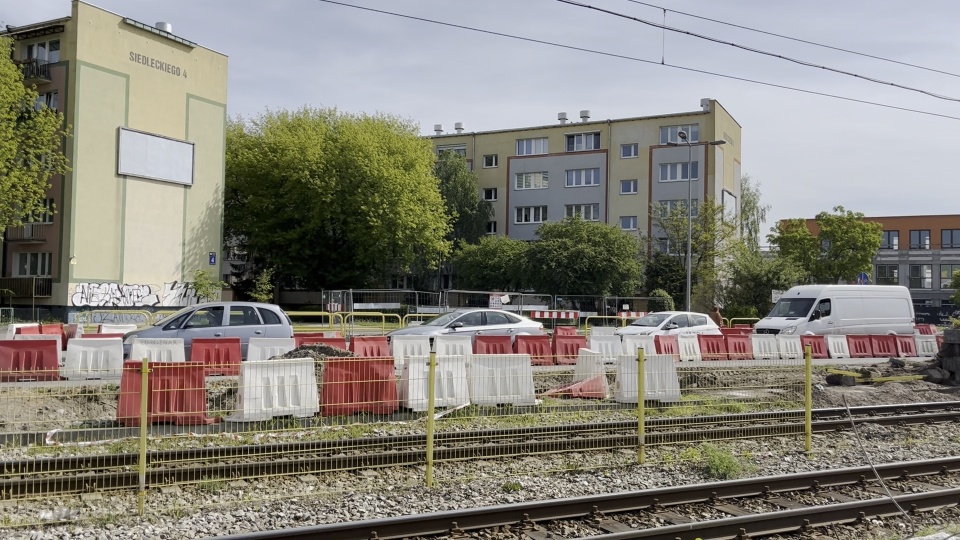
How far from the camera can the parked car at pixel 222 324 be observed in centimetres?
1684

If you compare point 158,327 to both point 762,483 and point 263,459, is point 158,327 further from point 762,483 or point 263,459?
point 762,483

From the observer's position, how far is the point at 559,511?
7.70 meters

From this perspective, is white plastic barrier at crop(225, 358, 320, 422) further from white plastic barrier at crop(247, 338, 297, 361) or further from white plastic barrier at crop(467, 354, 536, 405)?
white plastic barrier at crop(247, 338, 297, 361)

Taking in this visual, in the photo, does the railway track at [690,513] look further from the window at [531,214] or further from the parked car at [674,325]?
the window at [531,214]

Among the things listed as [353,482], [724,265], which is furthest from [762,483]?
[724,265]

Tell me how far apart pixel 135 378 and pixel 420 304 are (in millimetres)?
23029

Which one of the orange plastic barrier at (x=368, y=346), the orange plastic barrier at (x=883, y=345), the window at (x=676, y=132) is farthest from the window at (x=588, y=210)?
the orange plastic barrier at (x=368, y=346)

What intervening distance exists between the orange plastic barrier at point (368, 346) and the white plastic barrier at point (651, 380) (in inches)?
275

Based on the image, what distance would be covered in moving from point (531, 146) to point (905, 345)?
1516 inches

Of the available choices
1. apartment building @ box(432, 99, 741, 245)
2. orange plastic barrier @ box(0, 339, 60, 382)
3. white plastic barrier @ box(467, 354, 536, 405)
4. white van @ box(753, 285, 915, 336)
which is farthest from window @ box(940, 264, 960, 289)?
orange plastic barrier @ box(0, 339, 60, 382)

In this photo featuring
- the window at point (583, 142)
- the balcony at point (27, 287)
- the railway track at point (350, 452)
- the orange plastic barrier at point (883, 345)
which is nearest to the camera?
the railway track at point (350, 452)

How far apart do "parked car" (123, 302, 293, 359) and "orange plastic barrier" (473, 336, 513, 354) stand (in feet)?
13.6

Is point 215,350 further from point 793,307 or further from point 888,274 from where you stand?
point 888,274

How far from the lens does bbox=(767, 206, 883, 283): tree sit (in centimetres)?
5375
